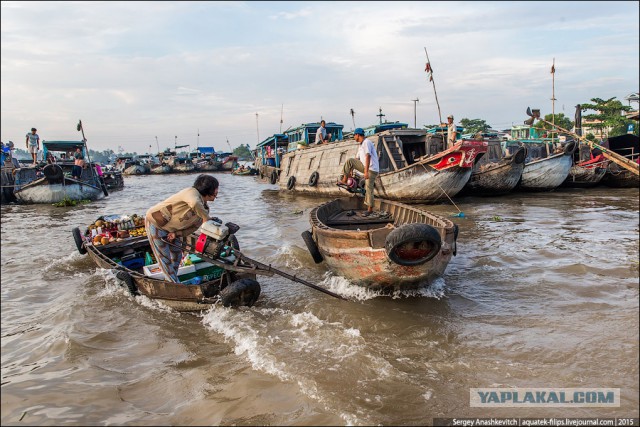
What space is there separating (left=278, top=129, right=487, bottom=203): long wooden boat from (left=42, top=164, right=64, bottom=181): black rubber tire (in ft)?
37.8

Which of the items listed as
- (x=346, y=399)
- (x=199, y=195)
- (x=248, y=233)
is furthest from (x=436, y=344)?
(x=248, y=233)

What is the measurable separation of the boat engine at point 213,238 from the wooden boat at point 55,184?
16523 millimetres

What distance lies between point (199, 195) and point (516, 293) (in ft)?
15.5

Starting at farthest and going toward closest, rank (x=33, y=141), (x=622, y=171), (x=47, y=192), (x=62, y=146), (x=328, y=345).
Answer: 1. (x=62, y=146)
2. (x=33, y=141)
3. (x=47, y=192)
4. (x=622, y=171)
5. (x=328, y=345)

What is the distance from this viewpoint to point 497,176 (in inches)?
639

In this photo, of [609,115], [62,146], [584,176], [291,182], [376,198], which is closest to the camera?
[376,198]

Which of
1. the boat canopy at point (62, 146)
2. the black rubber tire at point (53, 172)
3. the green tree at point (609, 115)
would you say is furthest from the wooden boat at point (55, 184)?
the green tree at point (609, 115)

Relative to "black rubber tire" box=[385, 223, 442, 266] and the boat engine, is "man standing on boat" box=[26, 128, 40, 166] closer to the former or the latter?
the boat engine

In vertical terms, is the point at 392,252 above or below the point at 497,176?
below

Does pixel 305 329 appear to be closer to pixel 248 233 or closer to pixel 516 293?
pixel 516 293

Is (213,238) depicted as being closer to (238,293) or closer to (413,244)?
(238,293)

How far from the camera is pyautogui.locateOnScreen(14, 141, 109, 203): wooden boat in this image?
18.1 m

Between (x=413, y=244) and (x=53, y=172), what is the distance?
18664 millimetres

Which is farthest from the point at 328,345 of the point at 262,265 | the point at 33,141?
the point at 33,141
